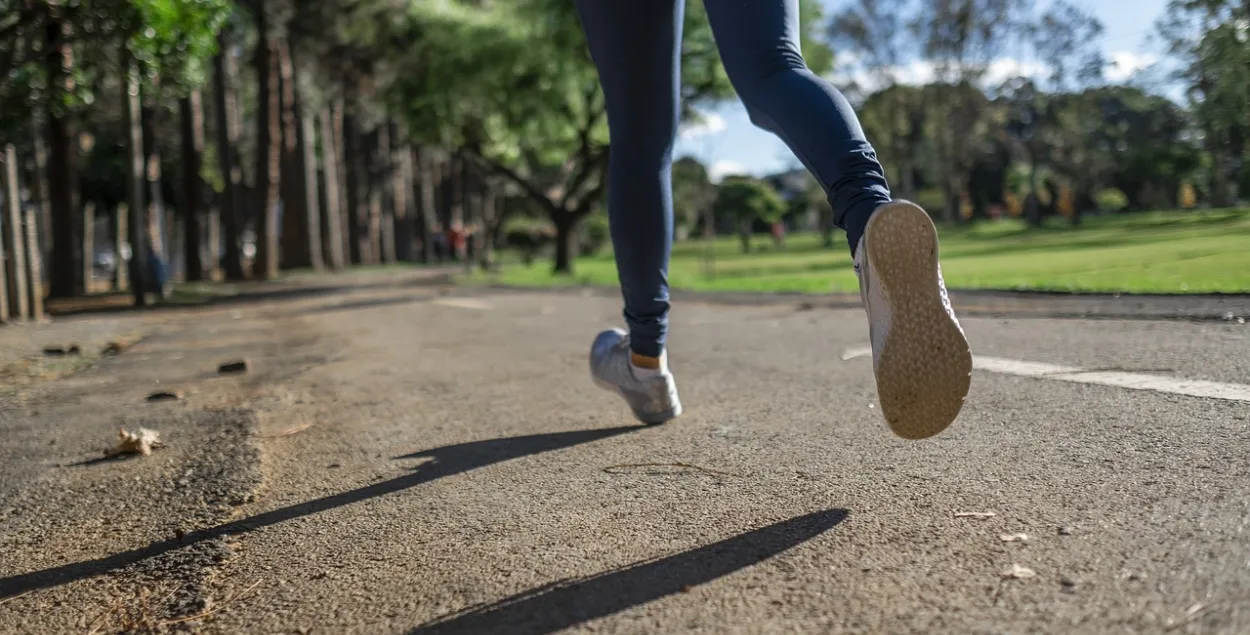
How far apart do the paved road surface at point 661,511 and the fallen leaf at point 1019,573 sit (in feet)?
0.04

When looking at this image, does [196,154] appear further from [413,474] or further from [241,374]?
[413,474]

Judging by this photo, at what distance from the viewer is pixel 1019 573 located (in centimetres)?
150

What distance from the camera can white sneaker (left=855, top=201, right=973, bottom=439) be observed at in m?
1.87

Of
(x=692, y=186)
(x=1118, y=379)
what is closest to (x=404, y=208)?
(x=692, y=186)

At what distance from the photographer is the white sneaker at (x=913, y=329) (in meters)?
1.87

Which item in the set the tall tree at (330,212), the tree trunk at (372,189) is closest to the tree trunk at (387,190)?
the tree trunk at (372,189)

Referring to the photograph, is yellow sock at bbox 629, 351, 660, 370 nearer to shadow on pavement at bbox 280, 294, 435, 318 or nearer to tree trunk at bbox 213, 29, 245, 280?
shadow on pavement at bbox 280, 294, 435, 318

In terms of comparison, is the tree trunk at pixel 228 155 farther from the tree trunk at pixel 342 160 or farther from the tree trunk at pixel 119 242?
the tree trunk at pixel 342 160

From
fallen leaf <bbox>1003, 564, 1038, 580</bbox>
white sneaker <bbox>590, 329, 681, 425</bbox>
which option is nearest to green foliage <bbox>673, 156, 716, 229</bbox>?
white sneaker <bbox>590, 329, 681, 425</bbox>

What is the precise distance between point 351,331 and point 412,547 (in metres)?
7.04

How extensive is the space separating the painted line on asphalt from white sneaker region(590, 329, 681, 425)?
608 millimetres

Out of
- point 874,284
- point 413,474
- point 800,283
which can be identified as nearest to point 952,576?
point 874,284

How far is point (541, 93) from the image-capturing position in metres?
26.0

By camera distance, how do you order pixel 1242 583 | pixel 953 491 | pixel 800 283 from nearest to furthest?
pixel 1242 583 → pixel 953 491 → pixel 800 283
